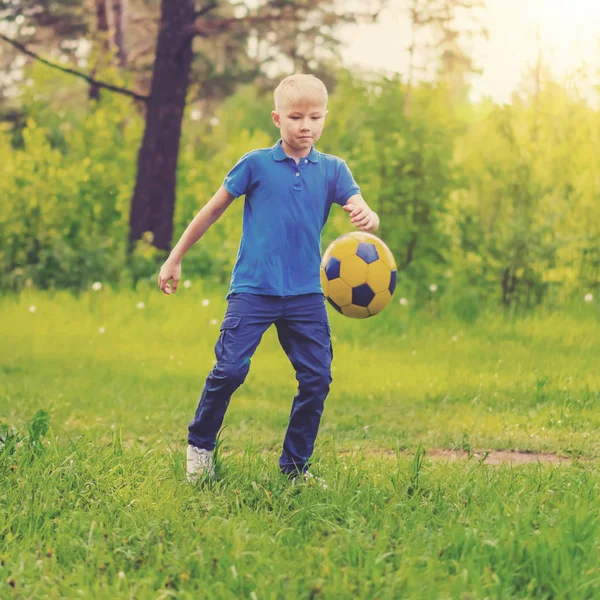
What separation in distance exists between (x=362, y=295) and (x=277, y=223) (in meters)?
0.71

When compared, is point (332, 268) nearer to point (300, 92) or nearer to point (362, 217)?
point (362, 217)

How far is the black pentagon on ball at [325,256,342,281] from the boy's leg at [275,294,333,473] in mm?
453

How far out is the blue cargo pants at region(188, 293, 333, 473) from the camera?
404 cm

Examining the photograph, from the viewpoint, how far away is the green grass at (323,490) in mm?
3029

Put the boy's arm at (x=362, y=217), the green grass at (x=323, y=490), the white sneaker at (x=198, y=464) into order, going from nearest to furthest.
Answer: the green grass at (x=323, y=490) < the boy's arm at (x=362, y=217) < the white sneaker at (x=198, y=464)

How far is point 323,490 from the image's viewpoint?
3854mm

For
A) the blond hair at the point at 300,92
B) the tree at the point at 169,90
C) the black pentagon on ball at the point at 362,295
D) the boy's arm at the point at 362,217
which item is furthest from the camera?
the tree at the point at 169,90

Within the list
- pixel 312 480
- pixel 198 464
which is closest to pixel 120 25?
pixel 198 464

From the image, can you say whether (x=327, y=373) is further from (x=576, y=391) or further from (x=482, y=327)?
(x=482, y=327)

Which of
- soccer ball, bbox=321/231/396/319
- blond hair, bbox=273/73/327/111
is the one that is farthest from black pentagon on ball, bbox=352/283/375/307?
blond hair, bbox=273/73/327/111

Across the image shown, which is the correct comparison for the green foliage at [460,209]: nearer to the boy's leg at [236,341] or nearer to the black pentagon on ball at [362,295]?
the black pentagon on ball at [362,295]

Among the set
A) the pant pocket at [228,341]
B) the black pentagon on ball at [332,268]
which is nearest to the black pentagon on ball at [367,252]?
the black pentagon on ball at [332,268]

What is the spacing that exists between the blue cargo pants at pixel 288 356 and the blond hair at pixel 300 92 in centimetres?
88

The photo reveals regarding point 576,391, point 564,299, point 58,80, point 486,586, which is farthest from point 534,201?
point 58,80
